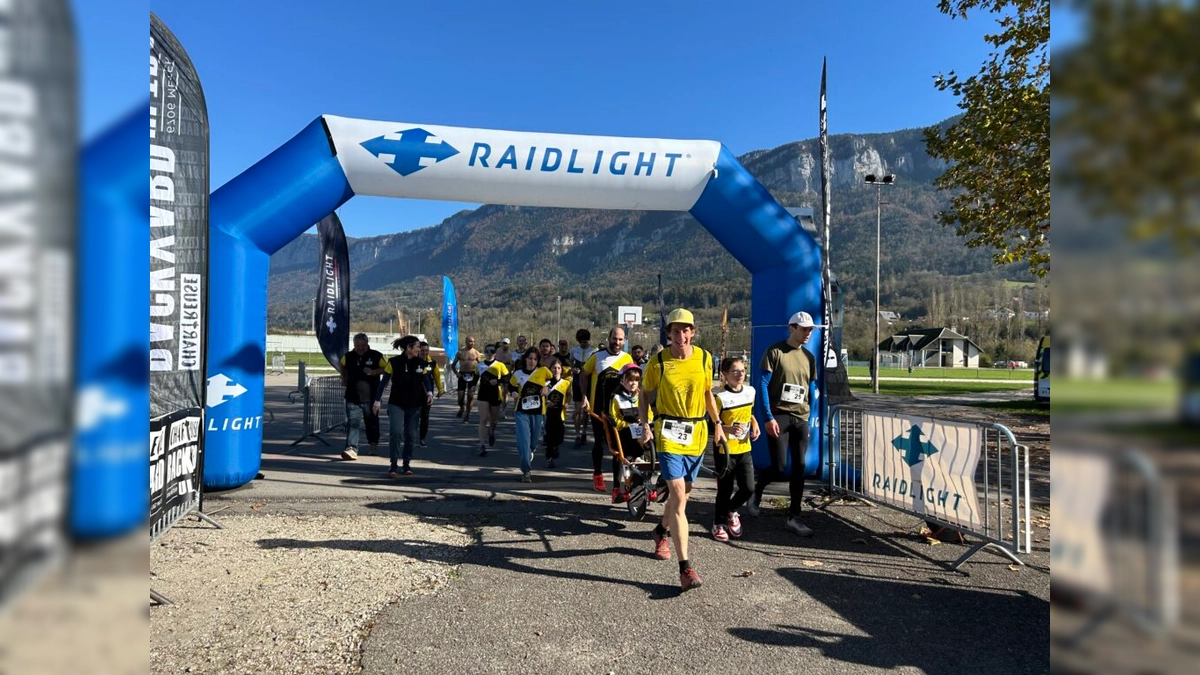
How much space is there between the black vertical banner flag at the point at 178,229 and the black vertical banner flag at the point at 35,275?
289 centimetres

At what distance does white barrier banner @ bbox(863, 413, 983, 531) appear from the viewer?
5641mm

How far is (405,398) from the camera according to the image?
888cm

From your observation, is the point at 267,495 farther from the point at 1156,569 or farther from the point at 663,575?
the point at 1156,569

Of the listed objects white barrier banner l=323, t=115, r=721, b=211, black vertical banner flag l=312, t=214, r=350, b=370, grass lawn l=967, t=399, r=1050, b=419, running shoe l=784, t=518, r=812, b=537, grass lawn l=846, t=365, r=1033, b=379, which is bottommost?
grass lawn l=846, t=365, r=1033, b=379

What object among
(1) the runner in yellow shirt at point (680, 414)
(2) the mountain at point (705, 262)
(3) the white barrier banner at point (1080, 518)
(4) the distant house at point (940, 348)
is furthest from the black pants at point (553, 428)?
(4) the distant house at point (940, 348)

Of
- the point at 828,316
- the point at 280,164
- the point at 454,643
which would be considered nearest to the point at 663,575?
the point at 454,643

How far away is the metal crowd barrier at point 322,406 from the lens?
12664 millimetres

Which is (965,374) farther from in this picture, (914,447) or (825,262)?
(914,447)

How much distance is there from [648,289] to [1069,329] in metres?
131

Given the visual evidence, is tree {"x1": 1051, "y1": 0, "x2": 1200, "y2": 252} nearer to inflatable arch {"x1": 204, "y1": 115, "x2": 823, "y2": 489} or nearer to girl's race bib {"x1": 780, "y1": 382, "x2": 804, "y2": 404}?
girl's race bib {"x1": 780, "y1": 382, "x2": 804, "y2": 404}

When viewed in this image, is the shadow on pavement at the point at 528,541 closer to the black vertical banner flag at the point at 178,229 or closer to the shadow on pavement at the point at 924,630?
the shadow on pavement at the point at 924,630

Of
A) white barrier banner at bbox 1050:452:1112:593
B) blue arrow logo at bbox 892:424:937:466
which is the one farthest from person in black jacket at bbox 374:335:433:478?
white barrier banner at bbox 1050:452:1112:593

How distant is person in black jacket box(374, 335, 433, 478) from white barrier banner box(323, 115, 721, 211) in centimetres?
197

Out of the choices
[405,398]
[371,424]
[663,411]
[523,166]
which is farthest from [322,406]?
[663,411]
